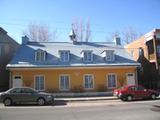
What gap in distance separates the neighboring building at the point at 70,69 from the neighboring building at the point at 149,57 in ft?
12.9

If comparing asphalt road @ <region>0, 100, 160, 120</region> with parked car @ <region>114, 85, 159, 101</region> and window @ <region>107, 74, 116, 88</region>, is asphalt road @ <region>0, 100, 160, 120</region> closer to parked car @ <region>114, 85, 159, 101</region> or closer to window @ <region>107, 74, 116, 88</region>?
parked car @ <region>114, 85, 159, 101</region>

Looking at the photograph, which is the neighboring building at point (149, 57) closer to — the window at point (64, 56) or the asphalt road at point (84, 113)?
the window at point (64, 56)

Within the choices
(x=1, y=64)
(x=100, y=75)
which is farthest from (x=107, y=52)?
(x=1, y=64)

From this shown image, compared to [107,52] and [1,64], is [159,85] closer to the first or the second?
[107,52]

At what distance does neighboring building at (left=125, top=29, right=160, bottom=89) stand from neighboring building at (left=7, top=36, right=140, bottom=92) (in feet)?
12.9

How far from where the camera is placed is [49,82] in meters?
29.5

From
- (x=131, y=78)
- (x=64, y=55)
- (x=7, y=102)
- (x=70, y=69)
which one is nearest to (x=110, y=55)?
(x=131, y=78)

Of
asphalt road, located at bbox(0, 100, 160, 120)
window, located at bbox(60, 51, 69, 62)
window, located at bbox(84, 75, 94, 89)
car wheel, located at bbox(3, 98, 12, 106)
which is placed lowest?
asphalt road, located at bbox(0, 100, 160, 120)

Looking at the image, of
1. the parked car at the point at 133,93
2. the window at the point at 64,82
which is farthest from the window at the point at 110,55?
the parked car at the point at 133,93

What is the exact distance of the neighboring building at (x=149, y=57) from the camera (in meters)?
33.6

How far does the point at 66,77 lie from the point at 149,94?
993cm

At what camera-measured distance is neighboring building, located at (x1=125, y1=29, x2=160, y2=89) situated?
33562 millimetres

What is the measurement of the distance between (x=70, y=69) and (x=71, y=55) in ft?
9.06

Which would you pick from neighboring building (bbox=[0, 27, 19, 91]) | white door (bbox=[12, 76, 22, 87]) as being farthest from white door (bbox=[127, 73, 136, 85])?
neighboring building (bbox=[0, 27, 19, 91])
